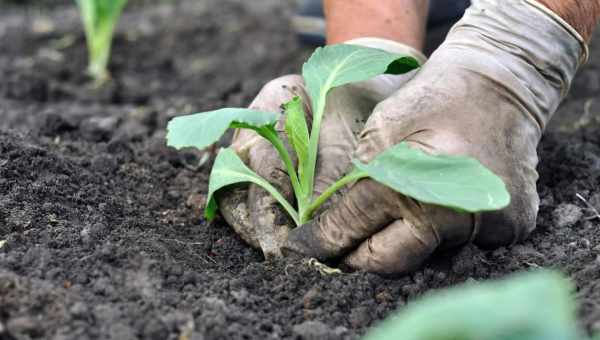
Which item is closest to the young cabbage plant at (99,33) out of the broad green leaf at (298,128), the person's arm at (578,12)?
the broad green leaf at (298,128)

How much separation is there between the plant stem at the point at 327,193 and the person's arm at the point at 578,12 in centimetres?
63

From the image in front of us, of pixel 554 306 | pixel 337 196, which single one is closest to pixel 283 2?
pixel 337 196

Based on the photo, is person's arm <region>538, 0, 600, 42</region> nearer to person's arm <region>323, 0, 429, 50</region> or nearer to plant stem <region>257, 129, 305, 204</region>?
person's arm <region>323, 0, 429, 50</region>

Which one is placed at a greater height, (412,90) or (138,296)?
(412,90)

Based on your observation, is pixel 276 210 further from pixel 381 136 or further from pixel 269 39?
pixel 269 39

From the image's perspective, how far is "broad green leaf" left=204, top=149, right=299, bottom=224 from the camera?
1580 mm

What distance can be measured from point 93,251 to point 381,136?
2.17 ft

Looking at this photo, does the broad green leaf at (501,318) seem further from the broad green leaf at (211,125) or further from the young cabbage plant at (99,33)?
the young cabbage plant at (99,33)

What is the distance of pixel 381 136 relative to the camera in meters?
1.52

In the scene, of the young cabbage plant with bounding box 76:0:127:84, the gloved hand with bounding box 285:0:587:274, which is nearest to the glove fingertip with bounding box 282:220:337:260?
the gloved hand with bounding box 285:0:587:274

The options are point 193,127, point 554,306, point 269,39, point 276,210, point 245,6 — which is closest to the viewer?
point 554,306

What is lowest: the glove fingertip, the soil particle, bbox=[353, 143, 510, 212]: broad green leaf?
the soil particle

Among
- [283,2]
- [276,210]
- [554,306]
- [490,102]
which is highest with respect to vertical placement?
[554,306]

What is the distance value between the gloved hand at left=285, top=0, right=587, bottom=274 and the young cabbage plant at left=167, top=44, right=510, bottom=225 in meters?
0.07
